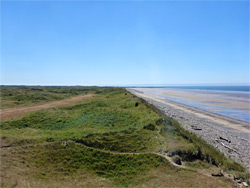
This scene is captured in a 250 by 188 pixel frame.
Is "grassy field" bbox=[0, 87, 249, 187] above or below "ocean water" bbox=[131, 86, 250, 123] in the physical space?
above

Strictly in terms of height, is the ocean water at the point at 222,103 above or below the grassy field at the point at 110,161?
below

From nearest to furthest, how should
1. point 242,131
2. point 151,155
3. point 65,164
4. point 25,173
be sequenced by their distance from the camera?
1. point 25,173
2. point 65,164
3. point 151,155
4. point 242,131

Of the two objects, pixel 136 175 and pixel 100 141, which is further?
pixel 100 141

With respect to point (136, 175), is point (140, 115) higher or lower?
higher

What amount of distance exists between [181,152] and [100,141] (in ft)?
25.4

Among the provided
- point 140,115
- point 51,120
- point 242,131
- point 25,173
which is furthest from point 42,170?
point 242,131

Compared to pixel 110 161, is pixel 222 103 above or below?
below

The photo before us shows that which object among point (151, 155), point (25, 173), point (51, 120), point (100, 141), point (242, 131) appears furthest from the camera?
point (242, 131)

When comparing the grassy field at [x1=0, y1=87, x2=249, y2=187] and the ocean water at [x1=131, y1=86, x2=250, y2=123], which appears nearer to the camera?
the grassy field at [x1=0, y1=87, x2=249, y2=187]

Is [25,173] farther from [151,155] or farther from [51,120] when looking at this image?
[51,120]

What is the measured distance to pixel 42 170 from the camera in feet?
38.6

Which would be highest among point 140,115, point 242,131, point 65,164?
point 140,115

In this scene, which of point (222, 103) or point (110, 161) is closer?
point (110, 161)

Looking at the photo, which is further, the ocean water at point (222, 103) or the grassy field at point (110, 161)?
the ocean water at point (222, 103)
